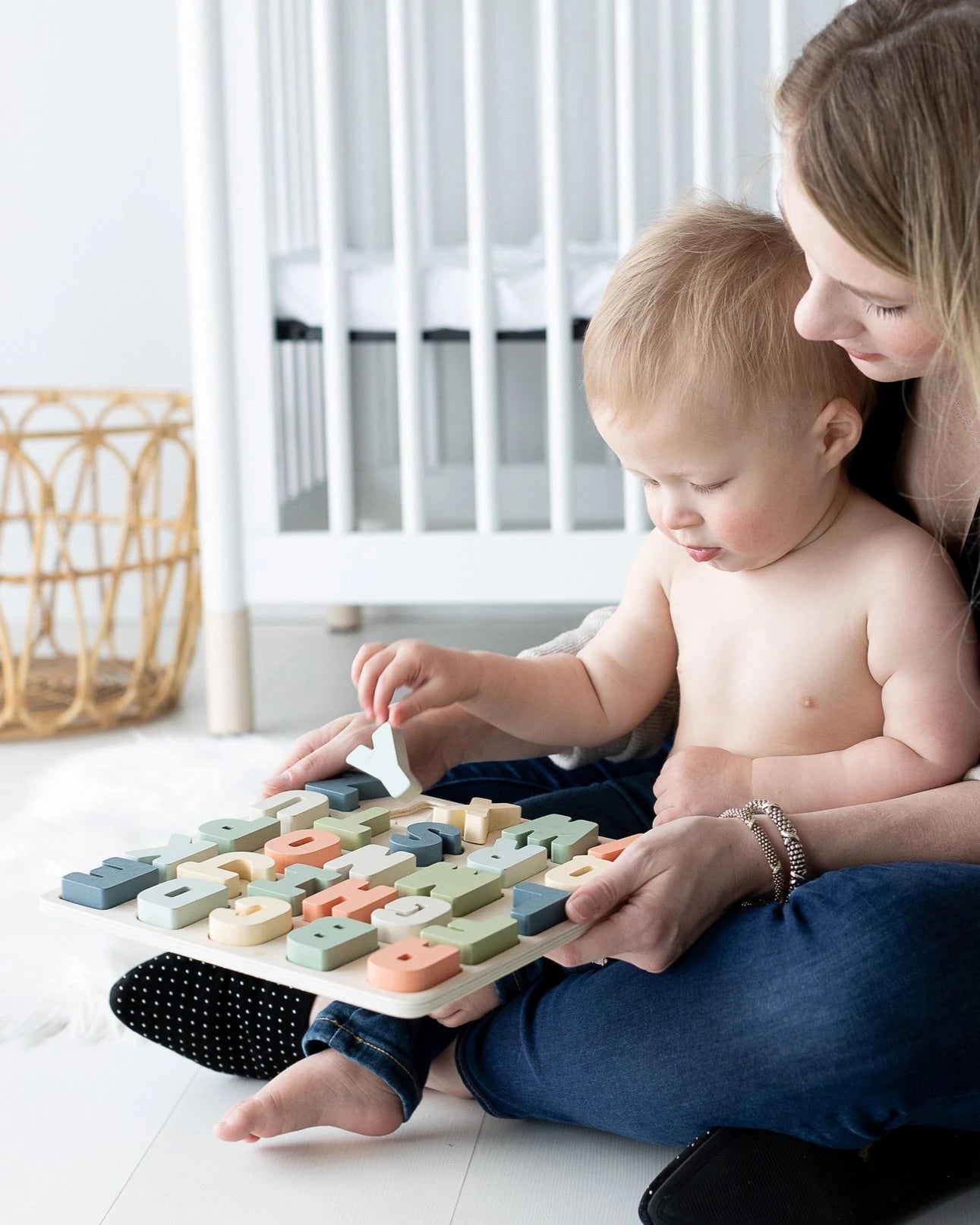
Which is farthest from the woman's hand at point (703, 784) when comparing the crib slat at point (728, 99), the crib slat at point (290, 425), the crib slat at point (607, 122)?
the crib slat at point (607, 122)

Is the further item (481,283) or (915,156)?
(481,283)

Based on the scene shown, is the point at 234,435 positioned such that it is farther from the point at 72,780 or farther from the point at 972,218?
the point at 972,218

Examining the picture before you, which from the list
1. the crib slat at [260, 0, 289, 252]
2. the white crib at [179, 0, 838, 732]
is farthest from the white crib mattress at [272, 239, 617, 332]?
the crib slat at [260, 0, 289, 252]

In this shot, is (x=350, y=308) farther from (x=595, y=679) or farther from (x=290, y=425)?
(x=595, y=679)

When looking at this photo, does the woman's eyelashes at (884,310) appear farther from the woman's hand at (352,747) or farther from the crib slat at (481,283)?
the crib slat at (481,283)

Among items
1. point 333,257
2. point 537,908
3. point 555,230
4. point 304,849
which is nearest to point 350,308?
point 333,257

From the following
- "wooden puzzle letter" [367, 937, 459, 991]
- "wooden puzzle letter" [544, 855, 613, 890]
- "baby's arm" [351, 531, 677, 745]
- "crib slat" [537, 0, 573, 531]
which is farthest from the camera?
"crib slat" [537, 0, 573, 531]

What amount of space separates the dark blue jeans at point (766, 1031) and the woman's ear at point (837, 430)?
0.26 metres

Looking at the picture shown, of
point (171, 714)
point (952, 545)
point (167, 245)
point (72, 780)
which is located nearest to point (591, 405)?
point (952, 545)

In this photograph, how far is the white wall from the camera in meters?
2.21

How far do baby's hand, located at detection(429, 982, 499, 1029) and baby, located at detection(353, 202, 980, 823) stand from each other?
0.15 m

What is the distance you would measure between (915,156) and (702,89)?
3.03 feet

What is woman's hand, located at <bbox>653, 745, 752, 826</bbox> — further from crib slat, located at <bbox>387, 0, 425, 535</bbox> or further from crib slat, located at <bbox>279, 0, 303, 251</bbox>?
crib slat, located at <bbox>279, 0, 303, 251</bbox>

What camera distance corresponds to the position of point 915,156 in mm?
674
